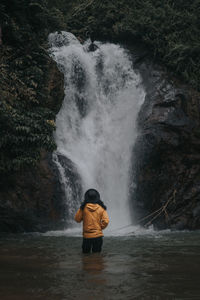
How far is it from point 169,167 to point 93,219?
9.67m

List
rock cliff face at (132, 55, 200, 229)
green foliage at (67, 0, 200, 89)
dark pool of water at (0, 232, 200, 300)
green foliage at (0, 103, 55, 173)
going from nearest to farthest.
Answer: dark pool of water at (0, 232, 200, 300), green foliage at (0, 103, 55, 173), rock cliff face at (132, 55, 200, 229), green foliage at (67, 0, 200, 89)

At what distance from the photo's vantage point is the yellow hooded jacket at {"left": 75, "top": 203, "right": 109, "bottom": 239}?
6.78m

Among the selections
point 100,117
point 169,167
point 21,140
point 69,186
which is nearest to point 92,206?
point 21,140

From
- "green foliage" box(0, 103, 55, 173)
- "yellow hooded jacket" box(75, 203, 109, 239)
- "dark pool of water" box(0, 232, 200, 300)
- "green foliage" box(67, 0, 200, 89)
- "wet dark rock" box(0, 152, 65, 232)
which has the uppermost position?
"green foliage" box(67, 0, 200, 89)

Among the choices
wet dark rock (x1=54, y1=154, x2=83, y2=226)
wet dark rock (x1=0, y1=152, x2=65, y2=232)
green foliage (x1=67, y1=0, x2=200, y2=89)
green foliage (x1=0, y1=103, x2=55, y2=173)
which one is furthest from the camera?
green foliage (x1=67, y1=0, x2=200, y2=89)

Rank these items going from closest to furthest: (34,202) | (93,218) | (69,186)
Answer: (93,218) < (34,202) < (69,186)

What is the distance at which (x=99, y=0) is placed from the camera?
25141 millimetres

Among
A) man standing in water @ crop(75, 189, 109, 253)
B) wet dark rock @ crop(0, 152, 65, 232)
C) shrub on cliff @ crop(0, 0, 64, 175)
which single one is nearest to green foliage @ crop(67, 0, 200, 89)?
shrub on cliff @ crop(0, 0, 64, 175)

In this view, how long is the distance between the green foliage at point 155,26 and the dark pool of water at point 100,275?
14037 mm

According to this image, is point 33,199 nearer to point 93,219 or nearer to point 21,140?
point 21,140

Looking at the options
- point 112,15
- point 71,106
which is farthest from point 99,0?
point 71,106

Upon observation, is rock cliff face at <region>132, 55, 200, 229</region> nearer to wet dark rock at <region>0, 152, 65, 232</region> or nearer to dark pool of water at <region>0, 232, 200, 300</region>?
wet dark rock at <region>0, 152, 65, 232</region>

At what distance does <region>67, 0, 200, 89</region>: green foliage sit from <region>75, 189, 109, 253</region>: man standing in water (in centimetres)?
1353

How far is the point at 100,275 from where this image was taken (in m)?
4.91
